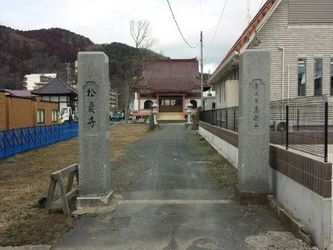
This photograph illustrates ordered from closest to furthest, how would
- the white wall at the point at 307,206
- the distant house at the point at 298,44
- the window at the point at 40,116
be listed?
the white wall at the point at 307,206 → the distant house at the point at 298,44 → the window at the point at 40,116

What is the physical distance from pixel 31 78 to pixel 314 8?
95413 mm

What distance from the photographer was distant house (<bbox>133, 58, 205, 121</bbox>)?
168ft

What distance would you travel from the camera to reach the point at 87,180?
7.52 metres

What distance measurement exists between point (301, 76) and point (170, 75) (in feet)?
129

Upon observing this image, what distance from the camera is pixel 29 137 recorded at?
20016mm

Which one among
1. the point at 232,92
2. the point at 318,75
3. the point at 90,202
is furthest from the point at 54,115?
the point at 90,202

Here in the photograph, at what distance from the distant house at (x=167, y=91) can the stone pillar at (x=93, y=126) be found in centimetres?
4196

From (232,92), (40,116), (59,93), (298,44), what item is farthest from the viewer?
(59,93)

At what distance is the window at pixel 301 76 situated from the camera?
16.7 meters

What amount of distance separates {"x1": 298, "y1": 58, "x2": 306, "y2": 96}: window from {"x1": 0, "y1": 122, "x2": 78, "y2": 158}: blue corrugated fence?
12958mm

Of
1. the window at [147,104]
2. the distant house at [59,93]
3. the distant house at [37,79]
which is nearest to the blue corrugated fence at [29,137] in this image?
the window at [147,104]

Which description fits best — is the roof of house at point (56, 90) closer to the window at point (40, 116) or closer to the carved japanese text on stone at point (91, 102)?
the window at point (40, 116)

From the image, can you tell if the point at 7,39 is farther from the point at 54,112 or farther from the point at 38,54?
the point at 54,112

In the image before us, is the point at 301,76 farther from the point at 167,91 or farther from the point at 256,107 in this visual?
the point at 167,91
